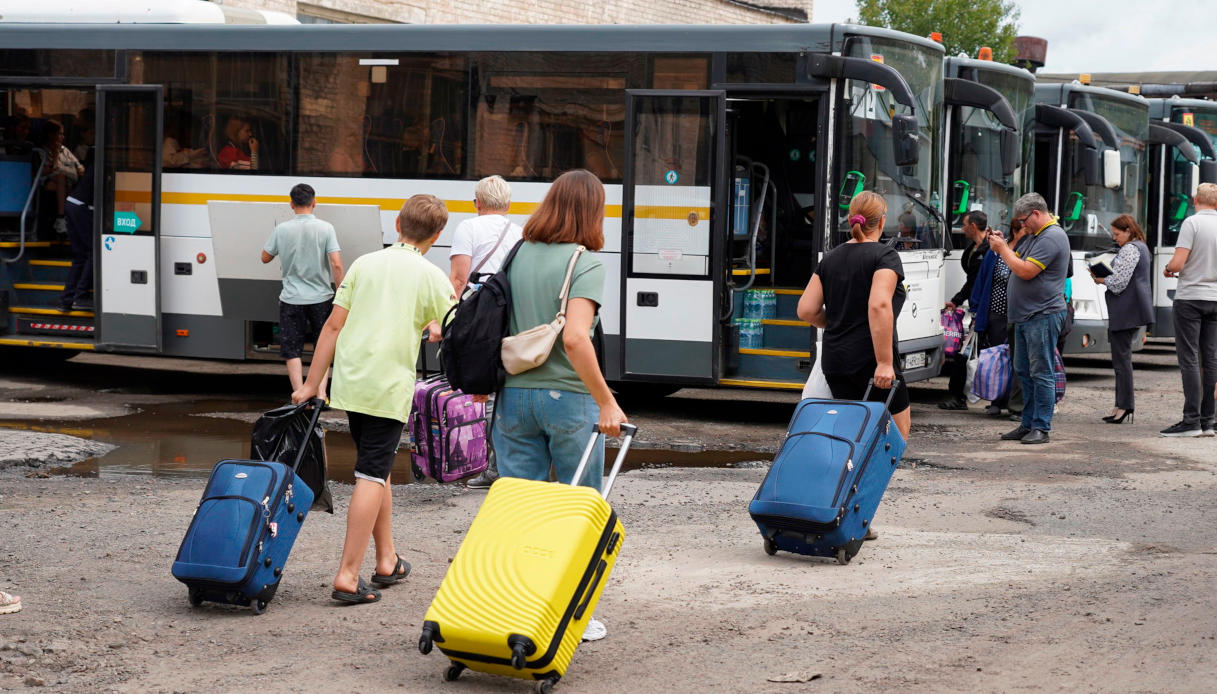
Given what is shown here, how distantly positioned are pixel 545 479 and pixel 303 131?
785 centimetres

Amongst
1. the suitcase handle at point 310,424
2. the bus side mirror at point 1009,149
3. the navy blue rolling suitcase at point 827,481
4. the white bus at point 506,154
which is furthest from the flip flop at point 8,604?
the bus side mirror at point 1009,149

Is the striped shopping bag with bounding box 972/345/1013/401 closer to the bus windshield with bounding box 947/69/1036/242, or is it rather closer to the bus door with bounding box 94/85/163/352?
the bus windshield with bounding box 947/69/1036/242

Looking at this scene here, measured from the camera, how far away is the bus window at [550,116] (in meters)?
11.8

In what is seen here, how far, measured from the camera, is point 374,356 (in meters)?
5.95

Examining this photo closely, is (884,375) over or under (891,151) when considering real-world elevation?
under

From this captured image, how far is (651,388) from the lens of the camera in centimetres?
1334

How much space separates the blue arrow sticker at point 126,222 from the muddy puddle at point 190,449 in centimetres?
182

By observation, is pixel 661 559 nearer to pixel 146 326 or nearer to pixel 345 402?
pixel 345 402

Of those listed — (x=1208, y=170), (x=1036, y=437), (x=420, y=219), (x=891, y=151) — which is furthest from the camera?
(x=1208, y=170)

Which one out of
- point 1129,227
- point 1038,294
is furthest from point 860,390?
point 1129,227

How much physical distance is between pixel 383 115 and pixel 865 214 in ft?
20.4

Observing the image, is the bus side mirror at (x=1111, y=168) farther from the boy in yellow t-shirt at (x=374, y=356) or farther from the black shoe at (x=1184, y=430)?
the boy in yellow t-shirt at (x=374, y=356)

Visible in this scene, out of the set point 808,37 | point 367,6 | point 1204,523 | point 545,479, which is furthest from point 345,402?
point 367,6

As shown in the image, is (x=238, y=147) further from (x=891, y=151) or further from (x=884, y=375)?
(x=884, y=375)
